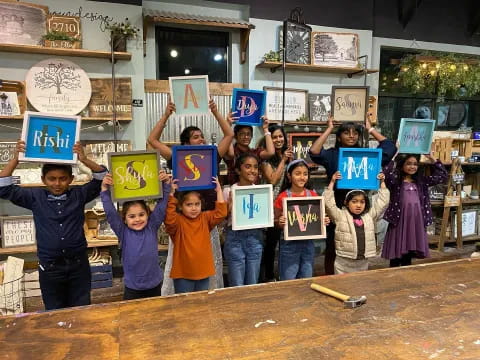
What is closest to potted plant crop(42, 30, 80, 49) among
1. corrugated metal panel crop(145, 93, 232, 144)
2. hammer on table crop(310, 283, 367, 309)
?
corrugated metal panel crop(145, 93, 232, 144)

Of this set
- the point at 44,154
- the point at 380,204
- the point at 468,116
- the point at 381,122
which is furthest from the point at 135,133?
the point at 468,116

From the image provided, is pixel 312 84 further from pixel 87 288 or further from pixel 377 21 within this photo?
pixel 87 288

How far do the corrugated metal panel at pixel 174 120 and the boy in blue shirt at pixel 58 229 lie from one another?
5.44 ft

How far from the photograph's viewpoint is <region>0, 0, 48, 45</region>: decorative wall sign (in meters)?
2.95

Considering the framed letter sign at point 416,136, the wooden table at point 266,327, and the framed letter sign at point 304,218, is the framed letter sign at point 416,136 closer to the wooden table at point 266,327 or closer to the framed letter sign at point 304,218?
the framed letter sign at point 304,218

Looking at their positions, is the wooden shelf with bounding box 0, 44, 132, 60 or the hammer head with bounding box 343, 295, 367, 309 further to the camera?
the wooden shelf with bounding box 0, 44, 132, 60

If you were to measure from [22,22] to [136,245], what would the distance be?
2.37m

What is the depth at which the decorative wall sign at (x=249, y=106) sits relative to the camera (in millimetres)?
2633

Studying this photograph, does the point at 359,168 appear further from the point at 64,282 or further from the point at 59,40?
the point at 59,40

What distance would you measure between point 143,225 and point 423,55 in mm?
3761

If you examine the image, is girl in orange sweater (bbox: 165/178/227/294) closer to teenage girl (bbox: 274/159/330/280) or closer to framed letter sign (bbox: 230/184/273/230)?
framed letter sign (bbox: 230/184/273/230)

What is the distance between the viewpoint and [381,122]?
4.59 m

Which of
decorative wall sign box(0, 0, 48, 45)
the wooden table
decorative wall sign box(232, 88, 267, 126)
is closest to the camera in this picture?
the wooden table

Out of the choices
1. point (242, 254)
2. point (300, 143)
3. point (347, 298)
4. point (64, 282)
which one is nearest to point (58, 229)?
point (64, 282)
